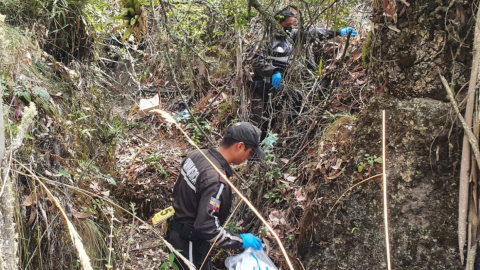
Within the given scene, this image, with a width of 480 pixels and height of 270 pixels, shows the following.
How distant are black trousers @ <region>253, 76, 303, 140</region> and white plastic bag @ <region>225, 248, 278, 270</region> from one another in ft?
8.02

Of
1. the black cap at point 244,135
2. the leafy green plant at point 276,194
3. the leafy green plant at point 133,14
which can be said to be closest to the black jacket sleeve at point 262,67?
the leafy green plant at point 276,194

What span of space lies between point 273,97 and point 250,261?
10.9 ft

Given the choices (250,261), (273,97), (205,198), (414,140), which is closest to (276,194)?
(250,261)

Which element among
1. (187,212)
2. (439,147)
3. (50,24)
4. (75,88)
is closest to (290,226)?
(187,212)

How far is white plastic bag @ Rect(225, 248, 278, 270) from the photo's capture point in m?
2.94

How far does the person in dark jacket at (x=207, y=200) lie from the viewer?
2.94 m

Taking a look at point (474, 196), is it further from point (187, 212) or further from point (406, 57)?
point (187, 212)

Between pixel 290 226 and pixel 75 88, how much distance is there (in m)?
2.87

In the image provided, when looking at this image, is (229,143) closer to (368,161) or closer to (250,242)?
(250,242)

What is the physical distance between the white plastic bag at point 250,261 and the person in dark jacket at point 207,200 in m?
0.06

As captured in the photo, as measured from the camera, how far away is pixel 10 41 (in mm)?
3623

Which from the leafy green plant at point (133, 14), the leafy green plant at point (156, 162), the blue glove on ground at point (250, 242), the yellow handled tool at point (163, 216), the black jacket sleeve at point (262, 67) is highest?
the leafy green plant at point (133, 14)

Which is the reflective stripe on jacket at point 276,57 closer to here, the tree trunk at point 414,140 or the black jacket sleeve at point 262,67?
the black jacket sleeve at point 262,67

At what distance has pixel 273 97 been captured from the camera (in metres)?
5.91
